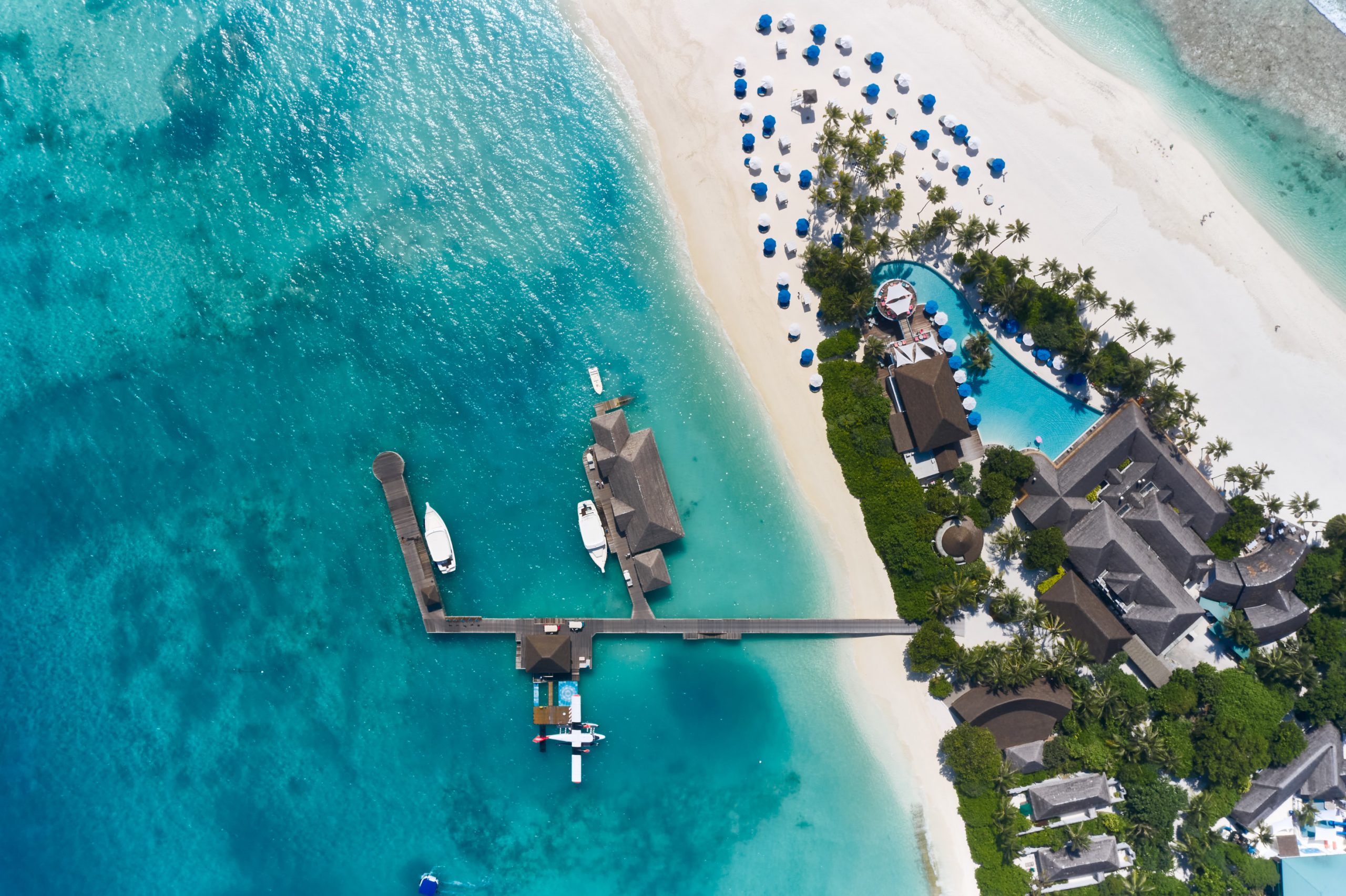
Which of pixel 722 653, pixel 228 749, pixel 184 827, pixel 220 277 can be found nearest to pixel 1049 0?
pixel 722 653

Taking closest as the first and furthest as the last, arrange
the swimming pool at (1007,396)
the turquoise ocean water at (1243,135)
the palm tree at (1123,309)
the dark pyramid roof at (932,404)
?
the dark pyramid roof at (932,404) → the palm tree at (1123,309) → the swimming pool at (1007,396) → the turquoise ocean water at (1243,135)

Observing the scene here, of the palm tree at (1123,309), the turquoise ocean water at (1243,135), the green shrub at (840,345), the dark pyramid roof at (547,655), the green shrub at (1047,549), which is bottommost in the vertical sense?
the dark pyramid roof at (547,655)

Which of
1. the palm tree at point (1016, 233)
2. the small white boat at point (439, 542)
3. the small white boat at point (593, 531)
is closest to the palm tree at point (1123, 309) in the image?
the palm tree at point (1016, 233)

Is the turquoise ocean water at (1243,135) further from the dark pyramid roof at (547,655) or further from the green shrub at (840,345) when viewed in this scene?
the dark pyramid roof at (547,655)

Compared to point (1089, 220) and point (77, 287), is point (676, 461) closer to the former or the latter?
point (1089, 220)

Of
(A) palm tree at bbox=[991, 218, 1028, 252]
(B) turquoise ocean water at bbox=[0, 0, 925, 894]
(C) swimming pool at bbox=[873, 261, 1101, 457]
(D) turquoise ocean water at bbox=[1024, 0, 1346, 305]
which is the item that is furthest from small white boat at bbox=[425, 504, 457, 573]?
(D) turquoise ocean water at bbox=[1024, 0, 1346, 305]
